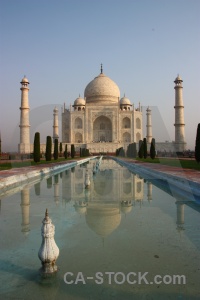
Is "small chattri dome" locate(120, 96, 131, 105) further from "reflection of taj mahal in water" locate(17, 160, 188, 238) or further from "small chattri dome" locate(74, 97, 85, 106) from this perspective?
"reflection of taj mahal in water" locate(17, 160, 188, 238)

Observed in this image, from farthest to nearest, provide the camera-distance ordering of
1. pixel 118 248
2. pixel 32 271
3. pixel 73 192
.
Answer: pixel 73 192 < pixel 118 248 < pixel 32 271

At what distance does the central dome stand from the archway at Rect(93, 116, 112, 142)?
114 inches

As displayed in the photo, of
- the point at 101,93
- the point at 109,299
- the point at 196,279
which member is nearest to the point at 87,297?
the point at 109,299

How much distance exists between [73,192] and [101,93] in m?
34.7

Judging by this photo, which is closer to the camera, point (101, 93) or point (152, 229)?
point (152, 229)

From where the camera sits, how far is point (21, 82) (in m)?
30.0

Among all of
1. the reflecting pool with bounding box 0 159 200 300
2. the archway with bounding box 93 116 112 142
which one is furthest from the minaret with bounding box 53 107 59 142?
the reflecting pool with bounding box 0 159 200 300

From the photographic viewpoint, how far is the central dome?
39.1 meters

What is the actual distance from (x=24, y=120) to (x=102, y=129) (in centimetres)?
1396

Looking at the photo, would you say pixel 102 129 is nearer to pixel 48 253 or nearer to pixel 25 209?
pixel 25 209

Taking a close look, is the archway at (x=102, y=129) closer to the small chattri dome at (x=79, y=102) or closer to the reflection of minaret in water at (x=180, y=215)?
the small chattri dome at (x=79, y=102)

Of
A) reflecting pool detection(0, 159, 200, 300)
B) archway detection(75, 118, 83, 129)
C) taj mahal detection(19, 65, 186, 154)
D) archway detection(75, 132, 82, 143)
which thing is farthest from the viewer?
archway detection(75, 118, 83, 129)

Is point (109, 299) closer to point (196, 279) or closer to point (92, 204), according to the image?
point (196, 279)

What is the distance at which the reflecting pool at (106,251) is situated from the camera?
1.73m
